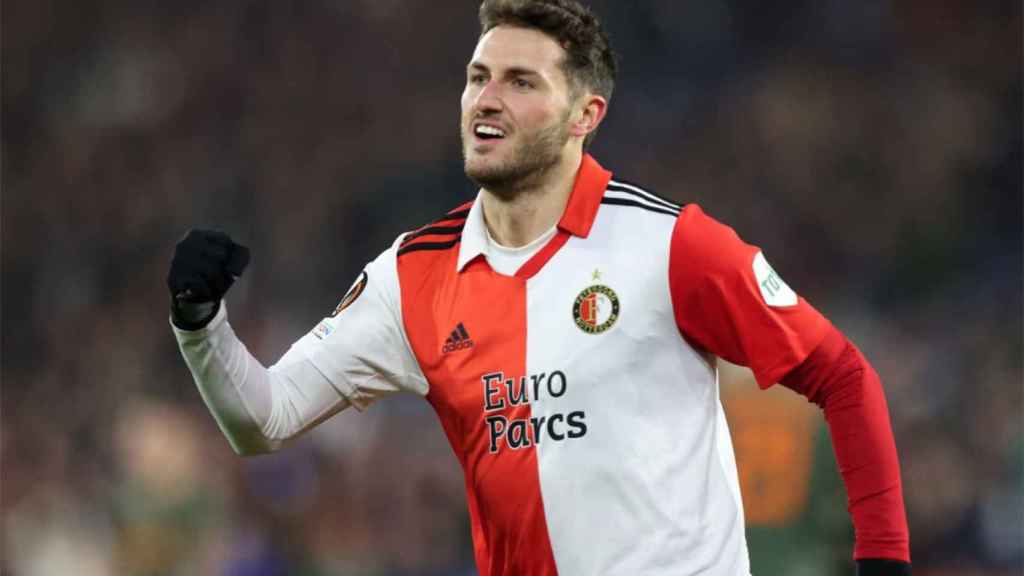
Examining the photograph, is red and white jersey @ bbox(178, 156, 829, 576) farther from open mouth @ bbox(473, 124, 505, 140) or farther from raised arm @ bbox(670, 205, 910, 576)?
open mouth @ bbox(473, 124, 505, 140)

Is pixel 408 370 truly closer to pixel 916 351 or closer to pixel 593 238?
pixel 593 238

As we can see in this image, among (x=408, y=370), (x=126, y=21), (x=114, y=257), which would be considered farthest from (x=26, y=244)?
(x=408, y=370)

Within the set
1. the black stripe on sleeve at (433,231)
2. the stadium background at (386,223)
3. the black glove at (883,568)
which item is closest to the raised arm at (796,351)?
the black glove at (883,568)

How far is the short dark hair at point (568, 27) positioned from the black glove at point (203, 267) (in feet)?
2.92

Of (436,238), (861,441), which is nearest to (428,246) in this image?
(436,238)

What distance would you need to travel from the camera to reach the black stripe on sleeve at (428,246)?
3582 millimetres

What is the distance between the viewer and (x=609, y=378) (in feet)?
10.6

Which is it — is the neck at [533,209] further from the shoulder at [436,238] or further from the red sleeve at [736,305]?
the red sleeve at [736,305]

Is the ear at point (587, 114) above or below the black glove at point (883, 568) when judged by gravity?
above

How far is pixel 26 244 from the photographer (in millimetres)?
8891

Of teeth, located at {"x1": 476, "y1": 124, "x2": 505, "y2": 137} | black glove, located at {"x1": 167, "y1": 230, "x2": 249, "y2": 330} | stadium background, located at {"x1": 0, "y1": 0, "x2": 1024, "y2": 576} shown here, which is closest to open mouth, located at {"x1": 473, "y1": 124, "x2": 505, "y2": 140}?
teeth, located at {"x1": 476, "y1": 124, "x2": 505, "y2": 137}

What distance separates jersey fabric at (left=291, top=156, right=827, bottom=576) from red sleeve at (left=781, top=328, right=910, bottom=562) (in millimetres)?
76

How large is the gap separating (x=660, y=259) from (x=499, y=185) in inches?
17.4

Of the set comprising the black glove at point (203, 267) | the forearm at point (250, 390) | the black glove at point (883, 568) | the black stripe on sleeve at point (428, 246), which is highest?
the black stripe on sleeve at point (428, 246)
